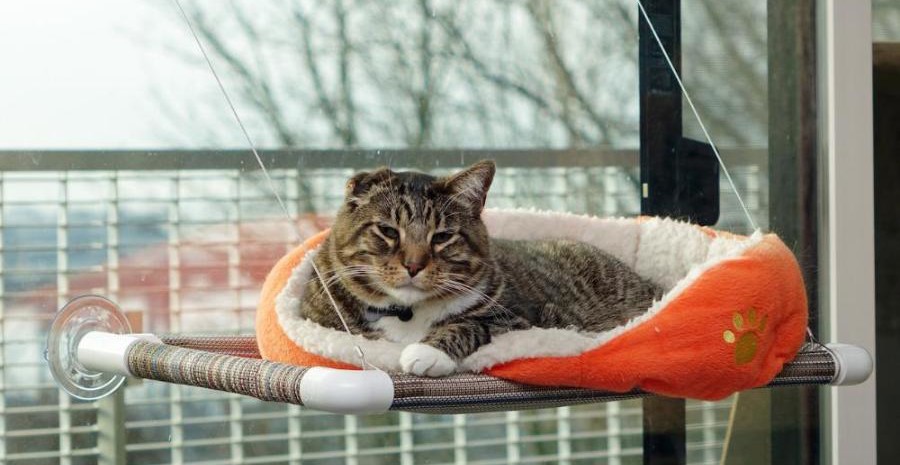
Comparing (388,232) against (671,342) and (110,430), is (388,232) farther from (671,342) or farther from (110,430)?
(110,430)

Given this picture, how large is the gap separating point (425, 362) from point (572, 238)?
796mm

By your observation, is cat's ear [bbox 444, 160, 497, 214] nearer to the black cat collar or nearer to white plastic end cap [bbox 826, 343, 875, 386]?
the black cat collar

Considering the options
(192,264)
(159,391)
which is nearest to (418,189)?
(192,264)

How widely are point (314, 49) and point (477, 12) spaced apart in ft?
1.37

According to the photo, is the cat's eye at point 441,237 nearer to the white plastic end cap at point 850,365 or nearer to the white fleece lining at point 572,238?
the white fleece lining at point 572,238

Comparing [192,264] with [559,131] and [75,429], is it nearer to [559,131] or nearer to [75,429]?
[75,429]

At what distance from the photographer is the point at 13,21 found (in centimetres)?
216

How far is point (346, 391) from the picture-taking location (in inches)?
41.1

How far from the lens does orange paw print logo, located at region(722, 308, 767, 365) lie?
131 centimetres

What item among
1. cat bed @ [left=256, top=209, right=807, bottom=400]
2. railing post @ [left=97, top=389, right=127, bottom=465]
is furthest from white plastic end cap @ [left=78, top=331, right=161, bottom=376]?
railing post @ [left=97, top=389, right=127, bottom=465]

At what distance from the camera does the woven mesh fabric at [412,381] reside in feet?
3.69

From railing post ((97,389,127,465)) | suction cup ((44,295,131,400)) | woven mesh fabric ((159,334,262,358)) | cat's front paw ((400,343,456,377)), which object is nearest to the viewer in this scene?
cat's front paw ((400,343,456,377))

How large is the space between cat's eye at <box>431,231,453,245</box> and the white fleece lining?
16cm

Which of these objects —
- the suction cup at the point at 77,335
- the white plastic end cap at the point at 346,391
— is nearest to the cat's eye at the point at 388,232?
the white plastic end cap at the point at 346,391
